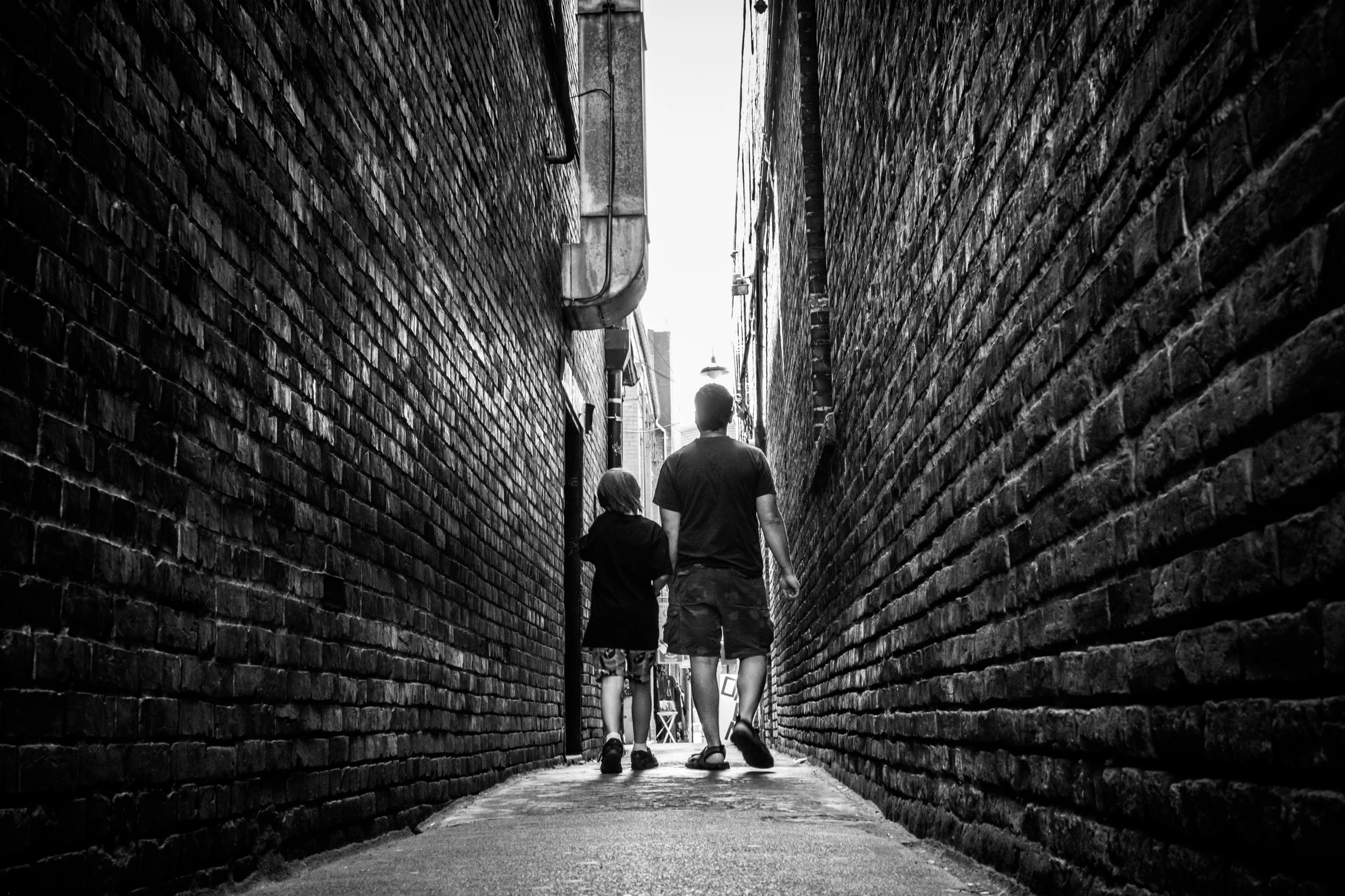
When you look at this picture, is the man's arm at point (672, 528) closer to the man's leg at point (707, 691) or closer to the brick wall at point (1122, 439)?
the man's leg at point (707, 691)

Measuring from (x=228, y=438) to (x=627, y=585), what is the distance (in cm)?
359

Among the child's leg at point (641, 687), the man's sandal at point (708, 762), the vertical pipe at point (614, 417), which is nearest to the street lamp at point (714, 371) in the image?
the vertical pipe at point (614, 417)

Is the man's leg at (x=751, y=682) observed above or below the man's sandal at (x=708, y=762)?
above

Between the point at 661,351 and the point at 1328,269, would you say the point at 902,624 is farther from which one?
the point at 661,351

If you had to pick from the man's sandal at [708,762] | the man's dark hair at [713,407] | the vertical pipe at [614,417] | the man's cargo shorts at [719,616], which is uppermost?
the vertical pipe at [614,417]

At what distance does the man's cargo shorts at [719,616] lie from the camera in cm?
536

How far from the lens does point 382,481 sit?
3523 mm

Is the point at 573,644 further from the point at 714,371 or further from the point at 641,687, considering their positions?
the point at 714,371

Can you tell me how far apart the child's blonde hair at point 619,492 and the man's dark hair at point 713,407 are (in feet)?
1.67

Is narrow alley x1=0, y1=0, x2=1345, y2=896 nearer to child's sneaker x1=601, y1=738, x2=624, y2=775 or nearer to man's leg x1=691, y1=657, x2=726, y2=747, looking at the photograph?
man's leg x1=691, y1=657, x2=726, y2=747

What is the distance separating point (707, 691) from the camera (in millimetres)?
5418

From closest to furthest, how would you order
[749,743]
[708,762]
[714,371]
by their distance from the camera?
1. [749,743]
2. [708,762]
3. [714,371]

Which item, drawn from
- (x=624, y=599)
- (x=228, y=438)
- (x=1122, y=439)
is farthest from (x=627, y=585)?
(x=1122, y=439)

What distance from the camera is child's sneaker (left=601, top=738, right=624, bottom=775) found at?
5.55 metres
